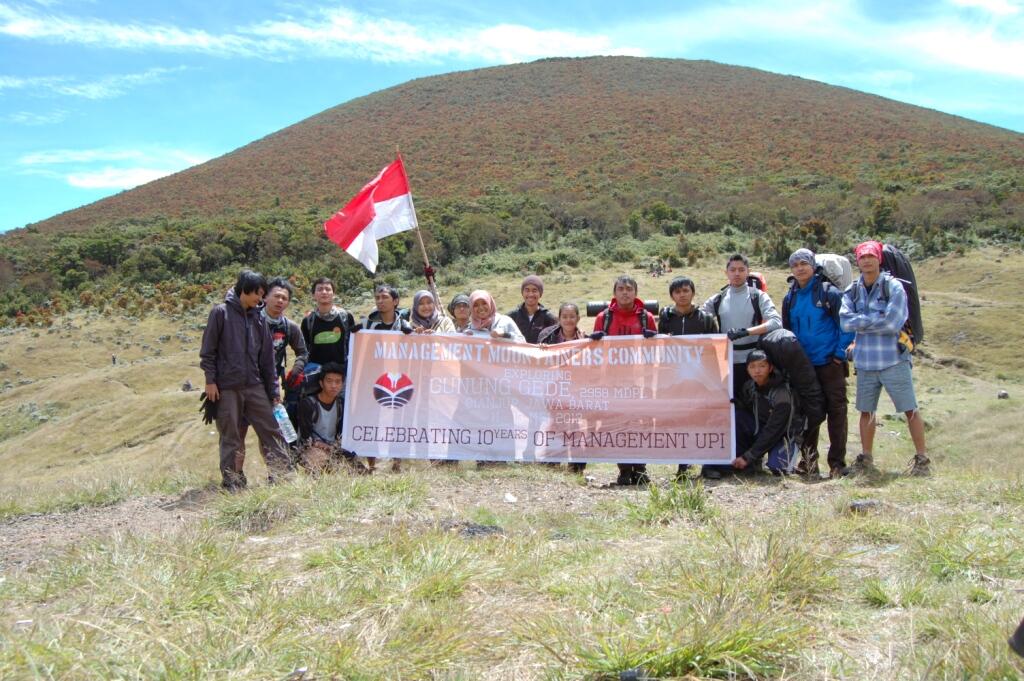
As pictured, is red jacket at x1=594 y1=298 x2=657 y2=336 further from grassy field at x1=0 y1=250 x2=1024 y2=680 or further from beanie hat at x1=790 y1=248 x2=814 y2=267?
grassy field at x1=0 y1=250 x2=1024 y2=680

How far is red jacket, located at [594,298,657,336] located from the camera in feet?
22.1

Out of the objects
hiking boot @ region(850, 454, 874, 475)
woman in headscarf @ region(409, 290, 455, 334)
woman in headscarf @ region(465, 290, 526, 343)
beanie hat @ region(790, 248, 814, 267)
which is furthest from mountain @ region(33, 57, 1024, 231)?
woman in headscarf @ region(409, 290, 455, 334)

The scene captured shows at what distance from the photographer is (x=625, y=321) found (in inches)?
→ 266

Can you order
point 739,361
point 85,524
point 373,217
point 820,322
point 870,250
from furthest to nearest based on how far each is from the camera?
1. point 373,217
2. point 739,361
3. point 820,322
4. point 870,250
5. point 85,524

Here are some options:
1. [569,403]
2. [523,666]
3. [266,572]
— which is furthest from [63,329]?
[523,666]

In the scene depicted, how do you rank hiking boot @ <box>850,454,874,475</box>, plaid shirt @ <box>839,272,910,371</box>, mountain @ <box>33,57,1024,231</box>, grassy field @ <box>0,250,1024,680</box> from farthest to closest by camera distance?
mountain @ <box>33,57,1024,231</box> < hiking boot @ <box>850,454,874,475</box> < plaid shirt @ <box>839,272,910,371</box> < grassy field @ <box>0,250,1024,680</box>

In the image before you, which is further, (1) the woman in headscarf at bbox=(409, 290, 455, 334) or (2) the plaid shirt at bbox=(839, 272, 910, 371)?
(1) the woman in headscarf at bbox=(409, 290, 455, 334)

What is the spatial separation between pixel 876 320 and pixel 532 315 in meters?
3.05

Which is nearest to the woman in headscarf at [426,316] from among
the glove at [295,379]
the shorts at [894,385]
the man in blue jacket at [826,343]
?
the glove at [295,379]

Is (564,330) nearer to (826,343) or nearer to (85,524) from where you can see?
(826,343)

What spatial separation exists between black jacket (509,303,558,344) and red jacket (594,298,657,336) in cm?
75

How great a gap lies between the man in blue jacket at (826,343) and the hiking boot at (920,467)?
1.60 feet

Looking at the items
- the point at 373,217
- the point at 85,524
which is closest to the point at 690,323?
the point at 373,217

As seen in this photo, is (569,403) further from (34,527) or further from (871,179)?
(871,179)
